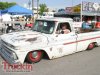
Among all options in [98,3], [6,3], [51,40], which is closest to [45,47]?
[51,40]

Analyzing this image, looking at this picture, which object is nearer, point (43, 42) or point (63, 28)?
point (43, 42)

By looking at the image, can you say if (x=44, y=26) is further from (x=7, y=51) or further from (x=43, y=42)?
(x=7, y=51)

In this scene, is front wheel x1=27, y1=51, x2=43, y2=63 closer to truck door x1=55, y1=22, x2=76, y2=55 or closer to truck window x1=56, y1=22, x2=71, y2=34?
truck door x1=55, y1=22, x2=76, y2=55

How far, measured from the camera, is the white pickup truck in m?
Result: 5.79

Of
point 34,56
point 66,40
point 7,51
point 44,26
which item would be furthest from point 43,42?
point 7,51

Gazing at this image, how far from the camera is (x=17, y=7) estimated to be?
17969mm

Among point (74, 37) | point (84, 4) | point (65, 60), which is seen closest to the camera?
point (65, 60)

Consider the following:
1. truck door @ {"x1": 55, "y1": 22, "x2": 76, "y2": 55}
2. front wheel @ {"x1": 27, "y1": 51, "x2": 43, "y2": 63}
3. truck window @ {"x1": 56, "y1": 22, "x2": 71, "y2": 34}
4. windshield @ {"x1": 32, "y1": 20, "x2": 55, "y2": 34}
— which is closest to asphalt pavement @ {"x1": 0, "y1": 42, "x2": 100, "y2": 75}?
front wheel @ {"x1": 27, "y1": 51, "x2": 43, "y2": 63}

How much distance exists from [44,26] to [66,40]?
106 cm

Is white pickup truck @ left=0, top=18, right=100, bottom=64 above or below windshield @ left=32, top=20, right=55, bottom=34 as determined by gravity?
below

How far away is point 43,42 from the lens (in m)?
6.31

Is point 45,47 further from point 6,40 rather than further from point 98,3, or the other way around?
point 98,3

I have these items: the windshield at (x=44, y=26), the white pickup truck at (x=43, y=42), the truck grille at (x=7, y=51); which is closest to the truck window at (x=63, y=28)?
the white pickup truck at (x=43, y=42)

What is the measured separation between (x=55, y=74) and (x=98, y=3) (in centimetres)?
3024
